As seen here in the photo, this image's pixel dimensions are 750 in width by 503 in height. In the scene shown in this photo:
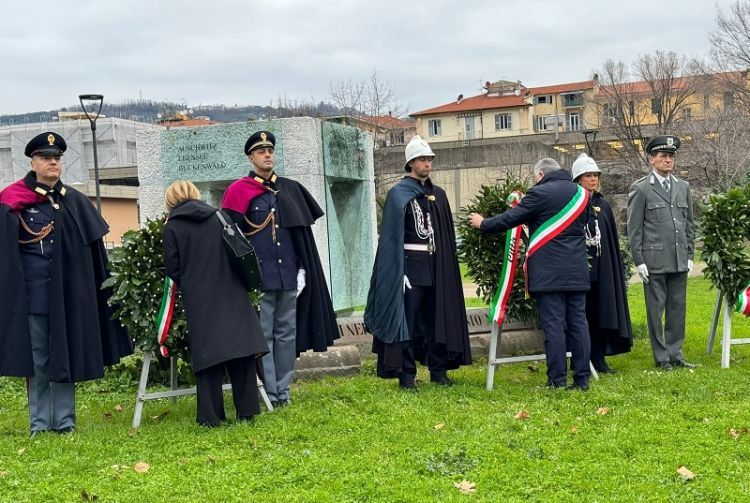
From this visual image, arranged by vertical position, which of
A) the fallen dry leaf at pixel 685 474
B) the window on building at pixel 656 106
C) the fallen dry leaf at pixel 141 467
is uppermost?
the window on building at pixel 656 106

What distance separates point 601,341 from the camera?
8.73 m

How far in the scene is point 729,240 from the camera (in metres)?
8.49

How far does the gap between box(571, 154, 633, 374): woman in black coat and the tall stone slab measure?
3102 mm

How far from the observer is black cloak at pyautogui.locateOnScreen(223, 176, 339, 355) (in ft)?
24.2

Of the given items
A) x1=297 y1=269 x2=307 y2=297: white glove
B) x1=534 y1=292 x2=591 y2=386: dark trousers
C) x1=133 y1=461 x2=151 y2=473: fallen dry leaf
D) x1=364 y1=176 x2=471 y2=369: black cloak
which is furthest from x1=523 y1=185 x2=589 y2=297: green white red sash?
x1=133 y1=461 x2=151 y2=473: fallen dry leaf

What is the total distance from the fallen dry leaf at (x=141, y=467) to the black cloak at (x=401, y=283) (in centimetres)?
257

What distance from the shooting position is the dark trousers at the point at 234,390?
21.5 feet

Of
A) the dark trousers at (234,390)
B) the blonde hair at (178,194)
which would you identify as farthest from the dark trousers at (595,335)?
the blonde hair at (178,194)

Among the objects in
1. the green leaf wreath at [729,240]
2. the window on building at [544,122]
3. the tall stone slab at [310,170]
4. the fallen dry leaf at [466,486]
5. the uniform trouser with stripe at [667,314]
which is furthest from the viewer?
A: the window on building at [544,122]

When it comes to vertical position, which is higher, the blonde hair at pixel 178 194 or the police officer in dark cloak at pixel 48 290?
the blonde hair at pixel 178 194

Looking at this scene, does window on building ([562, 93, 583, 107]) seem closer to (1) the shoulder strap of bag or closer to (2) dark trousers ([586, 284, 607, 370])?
(2) dark trousers ([586, 284, 607, 370])

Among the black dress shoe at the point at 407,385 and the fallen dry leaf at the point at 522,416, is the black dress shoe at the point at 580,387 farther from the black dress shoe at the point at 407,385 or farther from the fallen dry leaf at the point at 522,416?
the black dress shoe at the point at 407,385

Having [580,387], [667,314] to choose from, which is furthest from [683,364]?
[580,387]

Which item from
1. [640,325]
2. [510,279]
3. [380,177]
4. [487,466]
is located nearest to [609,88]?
[380,177]
